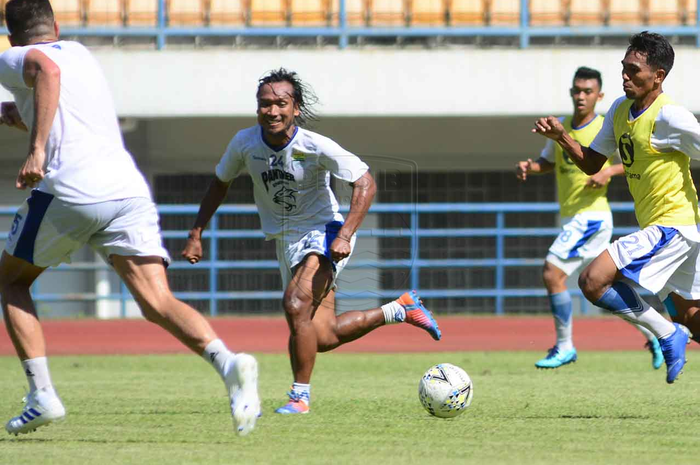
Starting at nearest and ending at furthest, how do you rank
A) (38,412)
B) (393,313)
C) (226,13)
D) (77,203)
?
(77,203)
(38,412)
(393,313)
(226,13)

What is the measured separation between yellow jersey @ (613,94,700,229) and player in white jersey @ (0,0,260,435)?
9.03 ft

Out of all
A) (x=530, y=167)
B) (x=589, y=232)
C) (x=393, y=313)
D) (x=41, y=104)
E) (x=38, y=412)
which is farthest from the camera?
(x=589, y=232)

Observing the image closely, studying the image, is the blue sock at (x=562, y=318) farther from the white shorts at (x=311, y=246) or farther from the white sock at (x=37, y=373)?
the white sock at (x=37, y=373)

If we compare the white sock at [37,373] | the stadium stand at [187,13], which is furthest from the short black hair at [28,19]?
the stadium stand at [187,13]

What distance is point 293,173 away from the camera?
7.34 meters

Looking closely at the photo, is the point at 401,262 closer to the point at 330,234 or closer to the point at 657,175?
the point at 330,234

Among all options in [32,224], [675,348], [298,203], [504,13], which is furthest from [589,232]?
[504,13]

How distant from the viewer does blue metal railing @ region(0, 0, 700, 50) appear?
1806cm

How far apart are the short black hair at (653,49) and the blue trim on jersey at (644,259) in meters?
0.93

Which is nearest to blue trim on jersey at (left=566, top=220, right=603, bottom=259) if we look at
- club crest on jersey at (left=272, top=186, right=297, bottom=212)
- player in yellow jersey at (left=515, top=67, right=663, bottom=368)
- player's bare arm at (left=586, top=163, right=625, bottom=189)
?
player in yellow jersey at (left=515, top=67, right=663, bottom=368)

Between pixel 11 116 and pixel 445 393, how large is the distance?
111 inches

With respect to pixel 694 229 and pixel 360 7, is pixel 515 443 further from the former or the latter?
pixel 360 7

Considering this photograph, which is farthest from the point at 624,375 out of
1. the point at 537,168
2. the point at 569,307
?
the point at 537,168

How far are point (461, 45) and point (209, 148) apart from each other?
15.2 ft
